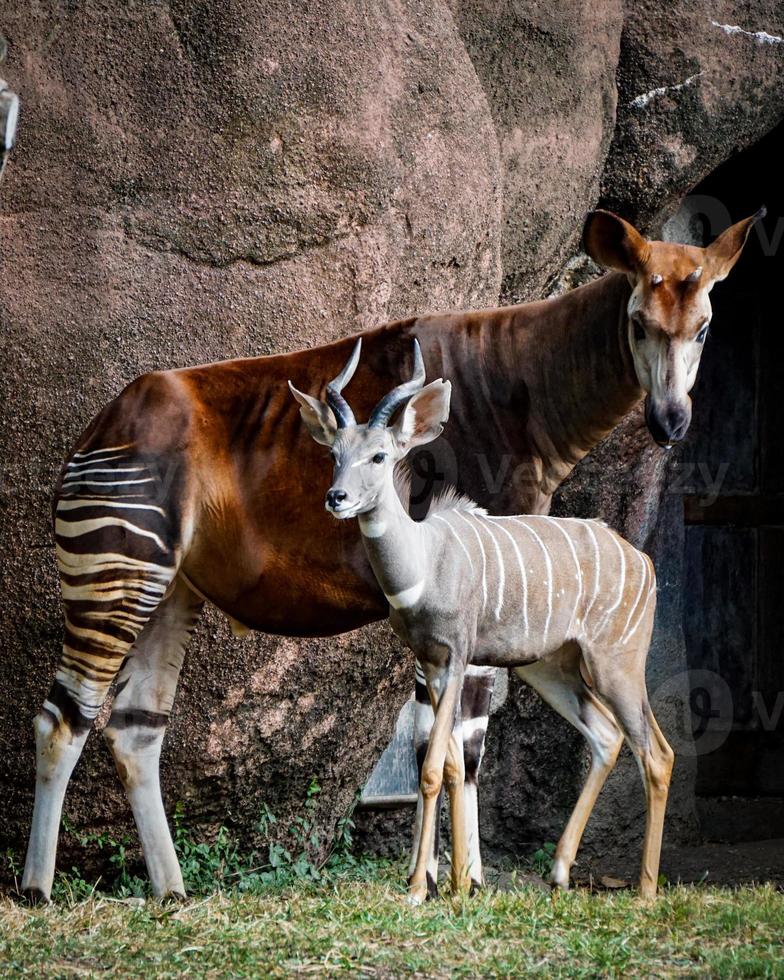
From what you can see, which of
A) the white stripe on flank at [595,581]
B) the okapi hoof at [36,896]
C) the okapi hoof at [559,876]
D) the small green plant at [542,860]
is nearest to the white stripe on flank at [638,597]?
the white stripe on flank at [595,581]

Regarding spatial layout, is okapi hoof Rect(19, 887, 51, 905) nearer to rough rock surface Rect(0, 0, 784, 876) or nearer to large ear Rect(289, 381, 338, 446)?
rough rock surface Rect(0, 0, 784, 876)

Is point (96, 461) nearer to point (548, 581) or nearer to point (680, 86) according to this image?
point (548, 581)

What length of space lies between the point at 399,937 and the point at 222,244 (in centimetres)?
294

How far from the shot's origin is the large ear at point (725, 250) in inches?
183

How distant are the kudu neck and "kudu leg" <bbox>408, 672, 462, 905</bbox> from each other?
33 cm

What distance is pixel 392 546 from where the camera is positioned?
4133 mm

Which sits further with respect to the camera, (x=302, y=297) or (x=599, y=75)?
(x=599, y=75)

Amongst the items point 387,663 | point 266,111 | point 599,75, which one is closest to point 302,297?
point 266,111

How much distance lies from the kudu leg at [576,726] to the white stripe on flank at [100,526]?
4.68 ft

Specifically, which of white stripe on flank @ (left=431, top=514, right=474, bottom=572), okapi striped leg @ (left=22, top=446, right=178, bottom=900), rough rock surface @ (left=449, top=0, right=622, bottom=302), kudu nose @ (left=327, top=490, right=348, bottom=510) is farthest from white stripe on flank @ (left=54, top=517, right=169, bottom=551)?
rough rock surface @ (left=449, top=0, right=622, bottom=302)

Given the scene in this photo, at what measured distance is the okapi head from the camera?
176 inches

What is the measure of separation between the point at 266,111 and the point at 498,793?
12.0 ft

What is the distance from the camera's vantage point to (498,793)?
732cm

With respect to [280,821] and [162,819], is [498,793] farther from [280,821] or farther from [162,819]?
[162,819]
